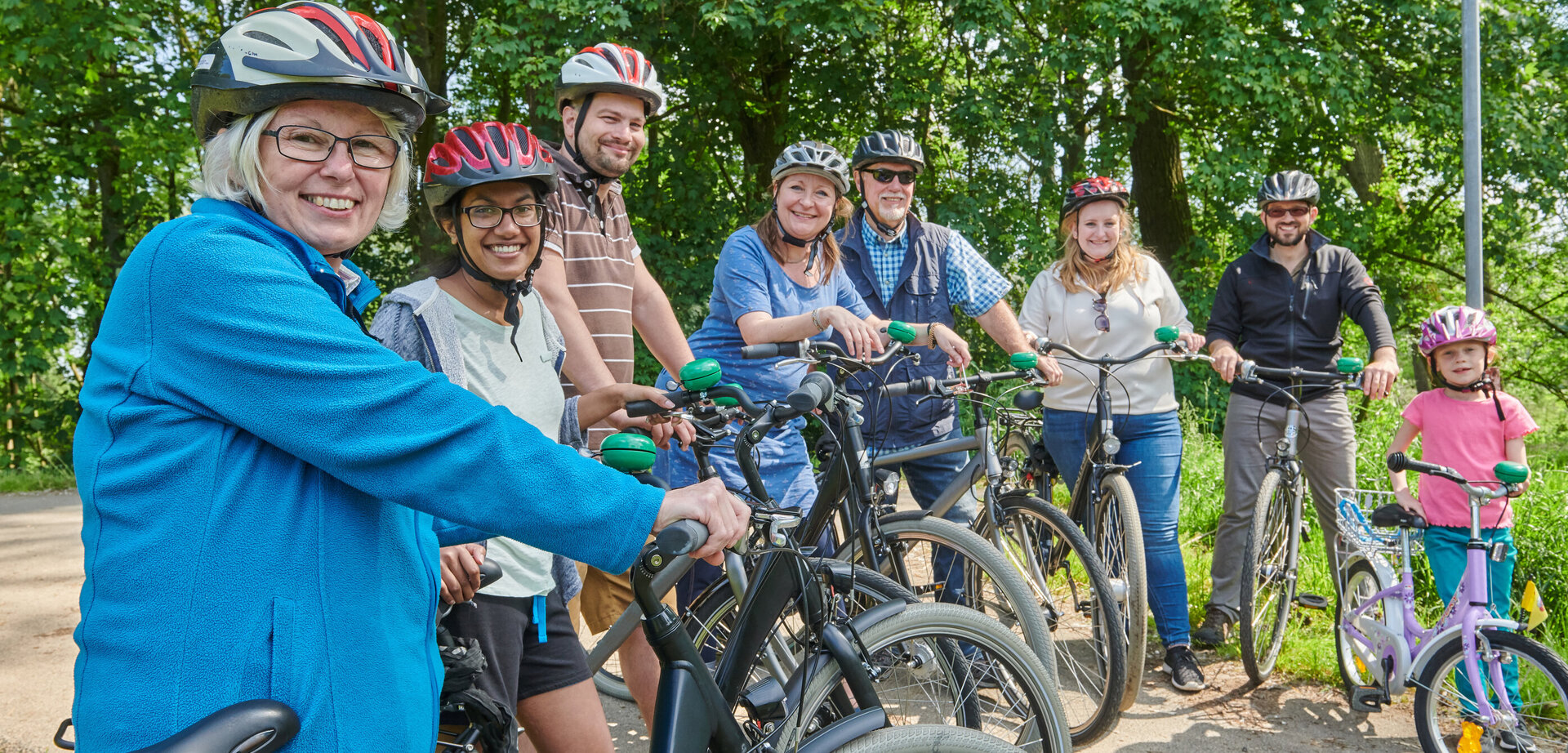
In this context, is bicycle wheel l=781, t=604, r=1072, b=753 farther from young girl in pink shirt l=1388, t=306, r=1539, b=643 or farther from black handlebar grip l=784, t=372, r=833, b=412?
young girl in pink shirt l=1388, t=306, r=1539, b=643

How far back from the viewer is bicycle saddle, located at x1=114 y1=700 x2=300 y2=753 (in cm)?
113

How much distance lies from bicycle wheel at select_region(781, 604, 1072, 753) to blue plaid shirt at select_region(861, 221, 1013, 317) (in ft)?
6.78

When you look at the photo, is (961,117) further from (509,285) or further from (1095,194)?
(509,285)

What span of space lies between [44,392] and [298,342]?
15.0m

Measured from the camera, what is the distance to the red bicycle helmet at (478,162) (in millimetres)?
2502

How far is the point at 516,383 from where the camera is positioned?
2570 mm

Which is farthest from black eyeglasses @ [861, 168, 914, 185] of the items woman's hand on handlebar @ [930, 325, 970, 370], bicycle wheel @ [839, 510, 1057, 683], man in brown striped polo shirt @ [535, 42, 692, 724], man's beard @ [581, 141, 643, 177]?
bicycle wheel @ [839, 510, 1057, 683]

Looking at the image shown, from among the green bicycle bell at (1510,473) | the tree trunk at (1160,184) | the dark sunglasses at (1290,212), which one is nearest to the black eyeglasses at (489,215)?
the green bicycle bell at (1510,473)

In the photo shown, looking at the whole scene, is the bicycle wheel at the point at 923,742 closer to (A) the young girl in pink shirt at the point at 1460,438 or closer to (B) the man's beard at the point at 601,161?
(B) the man's beard at the point at 601,161

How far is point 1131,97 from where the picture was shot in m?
11.3

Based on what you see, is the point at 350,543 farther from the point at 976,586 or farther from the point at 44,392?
the point at 44,392

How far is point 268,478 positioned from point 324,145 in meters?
0.48

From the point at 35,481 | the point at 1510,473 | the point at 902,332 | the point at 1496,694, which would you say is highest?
the point at 902,332

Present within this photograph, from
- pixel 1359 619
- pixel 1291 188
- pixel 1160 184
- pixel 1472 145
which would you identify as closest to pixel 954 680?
pixel 1359 619
